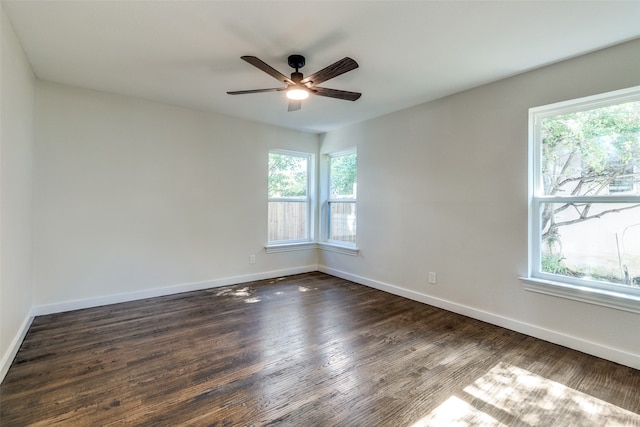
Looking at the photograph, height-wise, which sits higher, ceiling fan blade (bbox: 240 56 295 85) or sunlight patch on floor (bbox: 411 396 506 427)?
ceiling fan blade (bbox: 240 56 295 85)

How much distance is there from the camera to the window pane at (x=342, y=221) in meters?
4.70

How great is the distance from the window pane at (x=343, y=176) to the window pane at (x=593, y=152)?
2.46 m

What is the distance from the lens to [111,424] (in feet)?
5.22

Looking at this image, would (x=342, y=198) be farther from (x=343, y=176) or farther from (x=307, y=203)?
(x=307, y=203)

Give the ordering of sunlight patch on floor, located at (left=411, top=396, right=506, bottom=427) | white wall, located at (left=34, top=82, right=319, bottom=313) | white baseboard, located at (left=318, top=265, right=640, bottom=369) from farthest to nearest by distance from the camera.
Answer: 1. white wall, located at (left=34, top=82, right=319, bottom=313)
2. white baseboard, located at (left=318, top=265, right=640, bottom=369)
3. sunlight patch on floor, located at (left=411, top=396, right=506, bottom=427)

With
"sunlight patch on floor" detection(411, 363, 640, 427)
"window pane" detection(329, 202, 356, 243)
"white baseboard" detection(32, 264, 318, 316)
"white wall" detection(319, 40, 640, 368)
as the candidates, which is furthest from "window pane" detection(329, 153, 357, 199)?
"sunlight patch on floor" detection(411, 363, 640, 427)

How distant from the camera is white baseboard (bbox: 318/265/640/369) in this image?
2257mm

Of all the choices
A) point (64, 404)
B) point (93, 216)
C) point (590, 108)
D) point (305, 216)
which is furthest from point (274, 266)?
point (590, 108)

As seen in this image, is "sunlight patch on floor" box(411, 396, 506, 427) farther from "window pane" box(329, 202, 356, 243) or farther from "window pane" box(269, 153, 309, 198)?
"window pane" box(269, 153, 309, 198)

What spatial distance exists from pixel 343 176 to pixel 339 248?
3.82 ft

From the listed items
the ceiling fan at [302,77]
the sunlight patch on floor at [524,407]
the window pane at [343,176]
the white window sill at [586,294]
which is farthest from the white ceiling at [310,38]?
the sunlight patch on floor at [524,407]

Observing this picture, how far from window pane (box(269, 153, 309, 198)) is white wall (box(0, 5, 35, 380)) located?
9.09 feet

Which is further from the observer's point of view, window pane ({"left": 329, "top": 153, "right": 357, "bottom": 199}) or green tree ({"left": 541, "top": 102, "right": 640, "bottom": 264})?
window pane ({"left": 329, "top": 153, "right": 357, "bottom": 199})

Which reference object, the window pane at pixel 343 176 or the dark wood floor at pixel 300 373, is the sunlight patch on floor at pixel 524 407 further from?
the window pane at pixel 343 176
